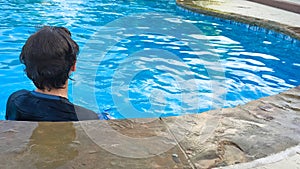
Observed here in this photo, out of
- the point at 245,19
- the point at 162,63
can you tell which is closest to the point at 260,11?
the point at 245,19

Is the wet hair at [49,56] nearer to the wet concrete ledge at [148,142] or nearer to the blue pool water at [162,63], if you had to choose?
the wet concrete ledge at [148,142]

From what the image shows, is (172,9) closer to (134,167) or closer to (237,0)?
(237,0)

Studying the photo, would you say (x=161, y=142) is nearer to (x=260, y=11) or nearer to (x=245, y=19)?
(x=245, y=19)

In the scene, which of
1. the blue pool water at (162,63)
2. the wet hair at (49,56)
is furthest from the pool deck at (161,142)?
the blue pool water at (162,63)

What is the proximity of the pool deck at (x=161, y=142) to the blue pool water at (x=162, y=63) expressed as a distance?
1.85m

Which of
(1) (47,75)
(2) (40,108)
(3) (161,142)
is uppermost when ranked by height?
(1) (47,75)

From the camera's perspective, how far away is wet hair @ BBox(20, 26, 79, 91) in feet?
5.84

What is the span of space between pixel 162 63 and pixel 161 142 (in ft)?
11.7

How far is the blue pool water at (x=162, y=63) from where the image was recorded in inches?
177

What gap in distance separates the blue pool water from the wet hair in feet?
7.43

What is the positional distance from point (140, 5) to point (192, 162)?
950 cm

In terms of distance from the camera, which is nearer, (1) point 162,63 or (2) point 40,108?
(2) point 40,108

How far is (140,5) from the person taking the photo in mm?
10914

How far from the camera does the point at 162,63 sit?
18.2ft
